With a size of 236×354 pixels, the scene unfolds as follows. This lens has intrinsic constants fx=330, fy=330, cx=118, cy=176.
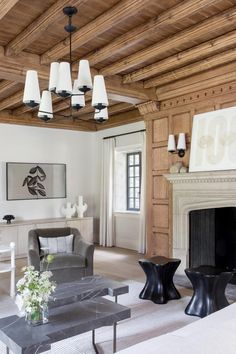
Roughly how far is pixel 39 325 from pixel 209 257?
348 centimetres

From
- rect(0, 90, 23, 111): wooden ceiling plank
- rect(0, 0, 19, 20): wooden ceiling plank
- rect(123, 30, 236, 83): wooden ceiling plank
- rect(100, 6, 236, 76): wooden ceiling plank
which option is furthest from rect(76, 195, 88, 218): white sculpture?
rect(0, 0, 19, 20): wooden ceiling plank

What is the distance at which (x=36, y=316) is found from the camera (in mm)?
2406

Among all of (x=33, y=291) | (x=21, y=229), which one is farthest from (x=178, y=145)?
(x=21, y=229)

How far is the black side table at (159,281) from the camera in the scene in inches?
160

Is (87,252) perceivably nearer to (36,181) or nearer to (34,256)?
(34,256)

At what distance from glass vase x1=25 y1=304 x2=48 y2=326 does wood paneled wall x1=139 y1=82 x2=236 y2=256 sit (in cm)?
339

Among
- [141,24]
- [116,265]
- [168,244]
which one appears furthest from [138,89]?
[116,265]

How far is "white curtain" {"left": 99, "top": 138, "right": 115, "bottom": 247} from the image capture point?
795 centimetres

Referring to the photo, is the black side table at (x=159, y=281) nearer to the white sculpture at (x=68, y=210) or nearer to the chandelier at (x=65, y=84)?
the chandelier at (x=65, y=84)

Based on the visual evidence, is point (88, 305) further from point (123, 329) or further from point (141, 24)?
point (141, 24)

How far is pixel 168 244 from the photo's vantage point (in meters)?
5.59

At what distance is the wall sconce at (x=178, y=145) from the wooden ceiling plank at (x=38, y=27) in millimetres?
2637

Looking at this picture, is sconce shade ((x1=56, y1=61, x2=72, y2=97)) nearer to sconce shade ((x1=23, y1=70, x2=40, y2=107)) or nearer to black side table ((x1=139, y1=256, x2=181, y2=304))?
sconce shade ((x1=23, y1=70, x2=40, y2=107))

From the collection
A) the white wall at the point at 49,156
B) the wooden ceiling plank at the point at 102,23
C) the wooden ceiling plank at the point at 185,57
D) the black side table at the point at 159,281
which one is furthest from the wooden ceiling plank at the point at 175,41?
the white wall at the point at 49,156
